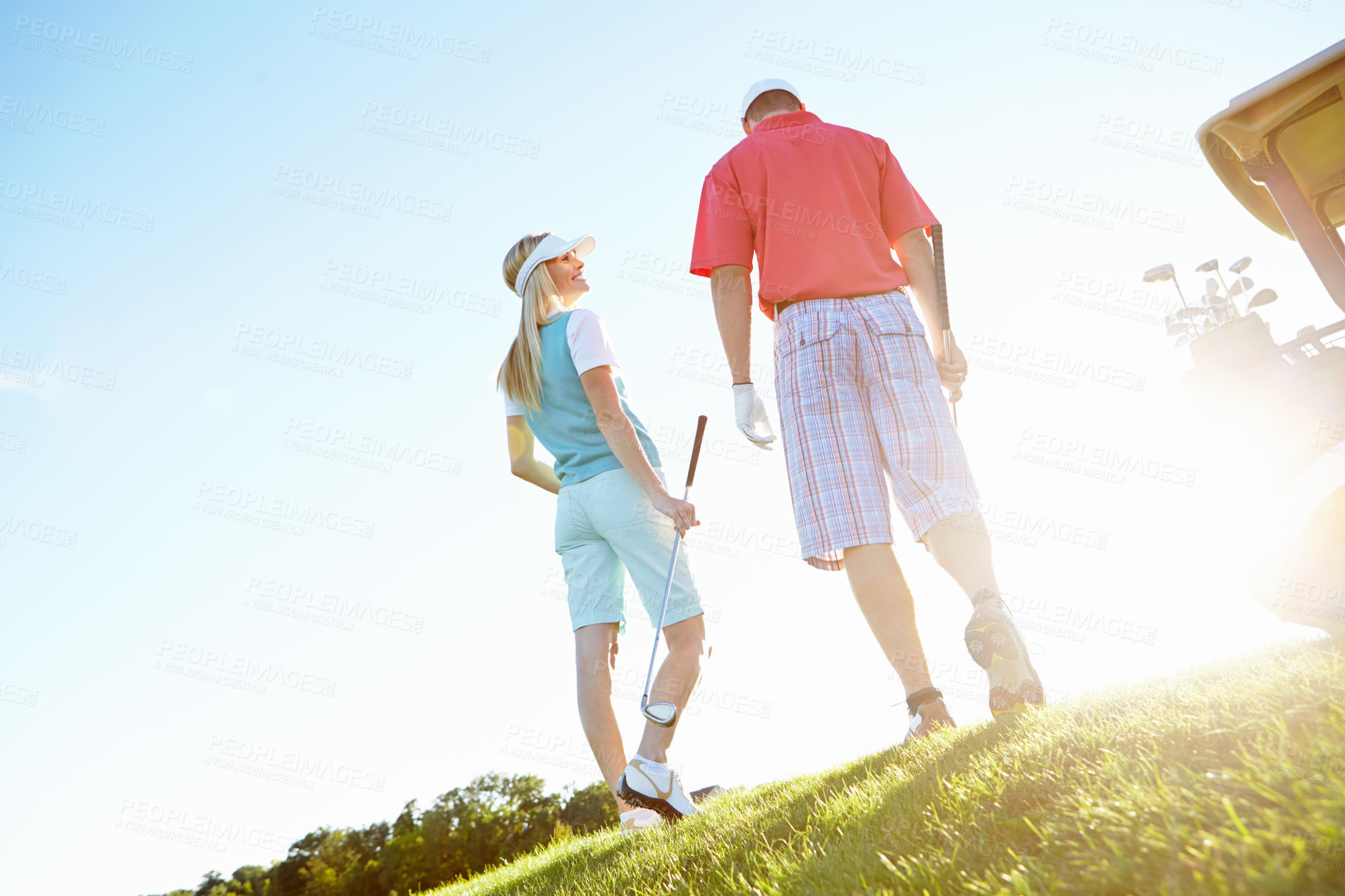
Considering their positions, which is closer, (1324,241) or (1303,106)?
(1303,106)

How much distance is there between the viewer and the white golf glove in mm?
4082

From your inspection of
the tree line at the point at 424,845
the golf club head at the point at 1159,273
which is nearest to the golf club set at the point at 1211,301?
the golf club head at the point at 1159,273

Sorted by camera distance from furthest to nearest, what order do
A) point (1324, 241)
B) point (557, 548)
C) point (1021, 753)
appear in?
point (557, 548) → point (1324, 241) → point (1021, 753)

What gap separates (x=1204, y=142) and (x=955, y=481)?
1537mm

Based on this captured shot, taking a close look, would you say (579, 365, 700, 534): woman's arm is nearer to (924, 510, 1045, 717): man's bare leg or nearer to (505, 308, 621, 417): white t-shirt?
(505, 308, 621, 417): white t-shirt

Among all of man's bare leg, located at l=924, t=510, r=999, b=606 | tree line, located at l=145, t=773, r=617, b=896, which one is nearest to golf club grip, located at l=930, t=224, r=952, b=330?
man's bare leg, located at l=924, t=510, r=999, b=606

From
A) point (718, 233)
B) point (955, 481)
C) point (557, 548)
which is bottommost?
point (955, 481)

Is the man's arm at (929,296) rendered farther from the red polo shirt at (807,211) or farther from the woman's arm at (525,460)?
the woman's arm at (525,460)

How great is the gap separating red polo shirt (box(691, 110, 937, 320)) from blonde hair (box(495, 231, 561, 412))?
2.75 ft

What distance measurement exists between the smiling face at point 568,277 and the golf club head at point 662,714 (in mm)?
2205

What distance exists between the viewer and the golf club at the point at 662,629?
11.5ft

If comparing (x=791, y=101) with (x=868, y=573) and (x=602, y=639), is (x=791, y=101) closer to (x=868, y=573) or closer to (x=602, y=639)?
(x=868, y=573)

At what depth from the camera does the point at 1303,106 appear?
8.86ft

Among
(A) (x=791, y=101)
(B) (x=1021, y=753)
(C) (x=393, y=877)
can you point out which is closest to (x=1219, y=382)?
(A) (x=791, y=101)
